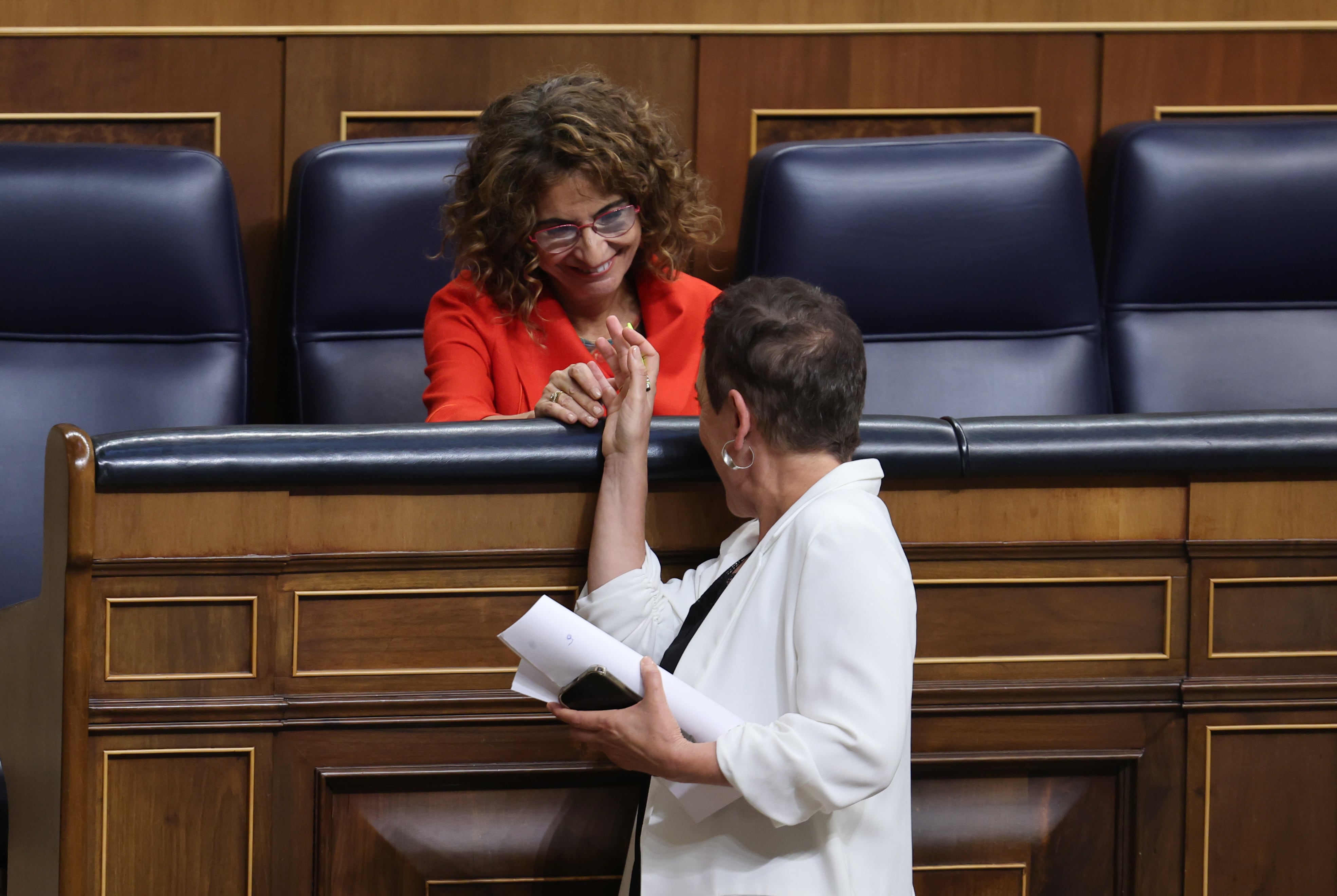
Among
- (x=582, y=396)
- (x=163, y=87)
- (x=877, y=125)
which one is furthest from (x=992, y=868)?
(x=163, y=87)

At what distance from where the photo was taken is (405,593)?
0.95 meters

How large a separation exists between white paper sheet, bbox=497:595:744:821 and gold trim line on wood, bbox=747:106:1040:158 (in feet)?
3.80

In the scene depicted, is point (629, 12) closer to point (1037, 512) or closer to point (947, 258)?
point (947, 258)

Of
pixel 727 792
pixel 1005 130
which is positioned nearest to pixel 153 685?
pixel 727 792

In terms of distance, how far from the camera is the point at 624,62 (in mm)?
1836

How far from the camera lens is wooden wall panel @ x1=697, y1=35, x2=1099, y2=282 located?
72.3 inches

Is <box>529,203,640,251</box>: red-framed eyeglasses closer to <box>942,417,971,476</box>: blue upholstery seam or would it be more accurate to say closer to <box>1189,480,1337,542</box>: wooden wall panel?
<box>942,417,971,476</box>: blue upholstery seam

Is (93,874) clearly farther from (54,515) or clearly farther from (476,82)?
(476,82)

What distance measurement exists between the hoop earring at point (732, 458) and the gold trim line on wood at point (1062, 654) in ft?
0.68

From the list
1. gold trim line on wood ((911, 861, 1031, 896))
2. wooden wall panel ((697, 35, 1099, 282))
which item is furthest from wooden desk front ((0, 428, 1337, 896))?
wooden wall panel ((697, 35, 1099, 282))

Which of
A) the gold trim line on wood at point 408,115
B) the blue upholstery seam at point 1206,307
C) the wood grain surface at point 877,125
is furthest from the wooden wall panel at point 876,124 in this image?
the gold trim line on wood at point 408,115

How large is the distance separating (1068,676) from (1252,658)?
15 centimetres

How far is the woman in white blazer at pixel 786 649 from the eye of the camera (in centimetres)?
77

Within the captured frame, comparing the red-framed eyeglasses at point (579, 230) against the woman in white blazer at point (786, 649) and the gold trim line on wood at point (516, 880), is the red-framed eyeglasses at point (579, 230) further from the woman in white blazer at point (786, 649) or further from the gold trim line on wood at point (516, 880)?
the gold trim line on wood at point (516, 880)
